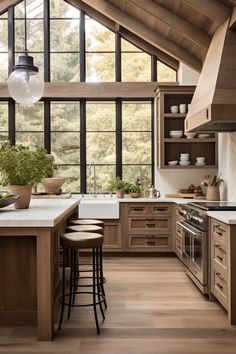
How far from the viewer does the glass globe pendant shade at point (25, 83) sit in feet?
14.3

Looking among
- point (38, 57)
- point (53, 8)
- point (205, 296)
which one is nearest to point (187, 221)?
point (205, 296)

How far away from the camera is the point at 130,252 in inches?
268

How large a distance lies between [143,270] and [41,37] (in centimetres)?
436

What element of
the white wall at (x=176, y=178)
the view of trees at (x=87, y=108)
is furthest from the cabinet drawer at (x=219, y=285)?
the view of trees at (x=87, y=108)

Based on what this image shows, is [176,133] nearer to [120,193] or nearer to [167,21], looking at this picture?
[120,193]

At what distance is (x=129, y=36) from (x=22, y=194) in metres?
4.45

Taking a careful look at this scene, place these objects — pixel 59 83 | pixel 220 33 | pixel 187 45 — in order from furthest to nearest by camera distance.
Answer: pixel 59 83 < pixel 187 45 < pixel 220 33

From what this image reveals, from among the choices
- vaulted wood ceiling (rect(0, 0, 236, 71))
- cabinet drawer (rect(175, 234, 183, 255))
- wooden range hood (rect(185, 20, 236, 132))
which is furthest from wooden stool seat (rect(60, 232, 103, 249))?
vaulted wood ceiling (rect(0, 0, 236, 71))

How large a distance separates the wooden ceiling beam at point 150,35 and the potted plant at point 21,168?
11.5ft

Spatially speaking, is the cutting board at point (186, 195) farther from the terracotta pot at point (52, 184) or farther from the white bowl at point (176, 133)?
the terracotta pot at point (52, 184)

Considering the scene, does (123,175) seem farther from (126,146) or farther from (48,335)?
(48,335)

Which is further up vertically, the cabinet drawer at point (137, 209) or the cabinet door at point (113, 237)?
the cabinet drawer at point (137, 209)

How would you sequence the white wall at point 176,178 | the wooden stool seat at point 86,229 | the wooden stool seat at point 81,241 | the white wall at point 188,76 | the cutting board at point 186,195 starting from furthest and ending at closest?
the white wall at point 176,178, the white wall at point 188,76, the cutting board at point 186,195, the wooden stool seat at point 86,229, the wooden stool seat at point 81,241

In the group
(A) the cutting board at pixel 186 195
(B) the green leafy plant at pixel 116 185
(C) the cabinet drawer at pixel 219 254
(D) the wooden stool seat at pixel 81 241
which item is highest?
(B) the green leafy plant at pixel 116 185
